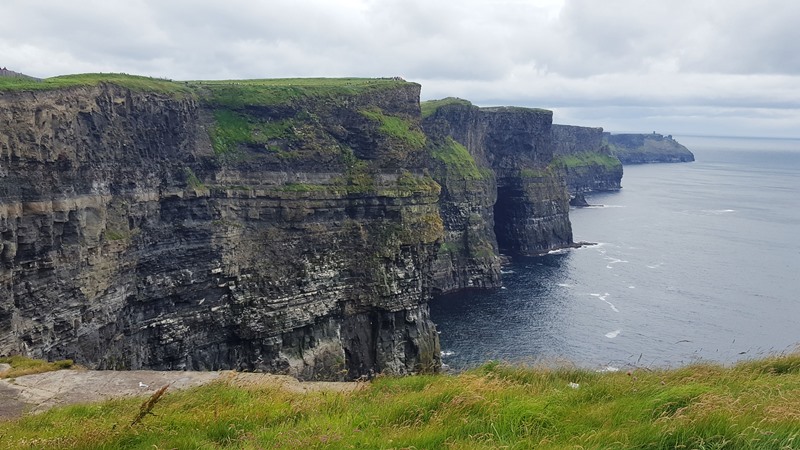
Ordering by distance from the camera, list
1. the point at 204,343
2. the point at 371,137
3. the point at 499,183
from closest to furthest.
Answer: the point at 204,343 → the point at 371,137 → the point at 499,183

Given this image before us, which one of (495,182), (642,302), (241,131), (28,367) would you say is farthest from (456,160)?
(28,367)

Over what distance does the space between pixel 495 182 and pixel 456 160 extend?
16441 mm

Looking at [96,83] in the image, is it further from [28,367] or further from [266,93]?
[28,367]

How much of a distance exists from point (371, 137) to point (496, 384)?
46130mm

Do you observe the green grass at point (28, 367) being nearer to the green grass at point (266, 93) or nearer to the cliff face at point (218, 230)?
the cliff face at point (218, 230)

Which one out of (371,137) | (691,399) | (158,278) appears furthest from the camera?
(371,137)

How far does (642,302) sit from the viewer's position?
263 ft

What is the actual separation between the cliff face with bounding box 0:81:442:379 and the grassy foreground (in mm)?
24836

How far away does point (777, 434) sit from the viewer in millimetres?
7816

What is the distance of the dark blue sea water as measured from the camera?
206ft

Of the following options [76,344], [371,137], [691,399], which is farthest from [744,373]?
[371,137]

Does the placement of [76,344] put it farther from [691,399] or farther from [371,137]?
[691,399]

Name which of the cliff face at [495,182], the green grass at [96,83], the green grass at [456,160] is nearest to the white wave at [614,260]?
the cliff face at [495,182]

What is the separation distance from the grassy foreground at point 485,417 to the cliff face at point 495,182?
259 ft
